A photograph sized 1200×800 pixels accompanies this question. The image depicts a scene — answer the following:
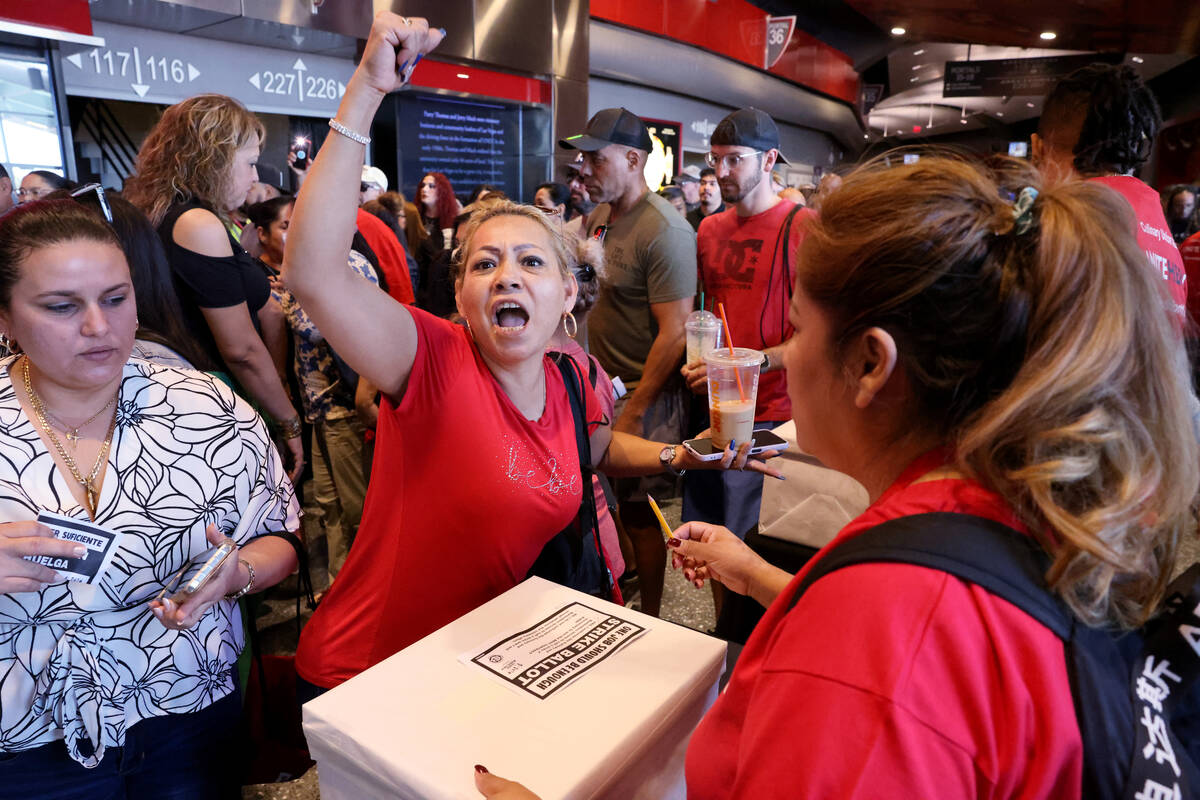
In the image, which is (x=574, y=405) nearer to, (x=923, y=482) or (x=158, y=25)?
(x=923, y=482)

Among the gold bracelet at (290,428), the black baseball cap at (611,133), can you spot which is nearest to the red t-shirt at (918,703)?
the gold bracelet at (290,428)

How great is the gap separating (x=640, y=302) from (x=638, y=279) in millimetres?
104

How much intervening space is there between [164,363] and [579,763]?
5.02ft

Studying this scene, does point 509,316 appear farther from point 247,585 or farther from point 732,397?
point 247,585

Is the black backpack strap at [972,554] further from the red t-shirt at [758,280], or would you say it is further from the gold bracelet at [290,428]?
the gold bracelet at [290,428]

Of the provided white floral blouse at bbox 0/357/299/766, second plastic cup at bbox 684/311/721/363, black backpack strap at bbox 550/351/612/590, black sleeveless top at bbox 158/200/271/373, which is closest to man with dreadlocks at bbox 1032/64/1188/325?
second plastic cup at bbox 684/311/721/363

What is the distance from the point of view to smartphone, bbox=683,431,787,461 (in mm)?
1712

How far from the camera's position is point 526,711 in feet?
3.21

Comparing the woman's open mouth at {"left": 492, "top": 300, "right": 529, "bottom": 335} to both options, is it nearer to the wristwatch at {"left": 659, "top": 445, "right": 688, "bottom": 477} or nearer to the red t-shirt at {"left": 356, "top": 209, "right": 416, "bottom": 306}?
the wristwatch at {"left": 659, "top": 445, "right": 688, "bottom": 477}

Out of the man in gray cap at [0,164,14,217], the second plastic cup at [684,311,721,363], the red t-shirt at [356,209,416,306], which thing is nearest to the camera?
the second plastic cup at [684,311,721,363]

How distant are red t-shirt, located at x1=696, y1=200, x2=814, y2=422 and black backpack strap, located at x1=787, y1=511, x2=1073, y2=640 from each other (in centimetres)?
217

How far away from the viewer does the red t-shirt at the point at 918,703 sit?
2.02ft

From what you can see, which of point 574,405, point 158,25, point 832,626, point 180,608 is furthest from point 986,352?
point 158,25

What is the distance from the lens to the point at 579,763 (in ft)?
2.89
